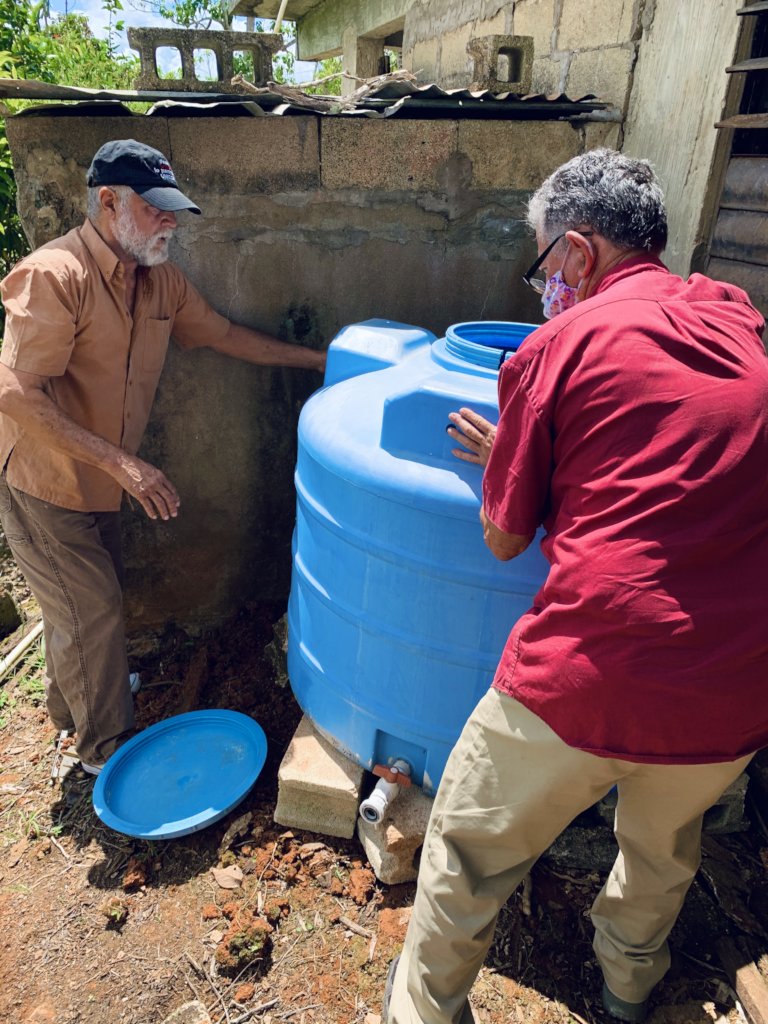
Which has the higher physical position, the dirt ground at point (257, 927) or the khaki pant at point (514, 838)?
the khaki pant at point (514, 838)

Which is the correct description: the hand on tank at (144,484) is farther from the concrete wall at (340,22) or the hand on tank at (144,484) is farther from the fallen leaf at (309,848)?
the concrete wall at (340,22)

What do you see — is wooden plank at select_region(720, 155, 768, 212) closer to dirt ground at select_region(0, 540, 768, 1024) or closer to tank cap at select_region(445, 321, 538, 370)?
tank cap at select_region(445, 321, 538, 370)

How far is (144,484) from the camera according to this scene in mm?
2355

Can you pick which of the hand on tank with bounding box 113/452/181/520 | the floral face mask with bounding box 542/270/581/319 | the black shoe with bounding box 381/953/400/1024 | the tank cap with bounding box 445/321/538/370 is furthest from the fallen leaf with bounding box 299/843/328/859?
the floral face mask with bounding box 542/270/581/319

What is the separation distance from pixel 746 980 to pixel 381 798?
3.66ft

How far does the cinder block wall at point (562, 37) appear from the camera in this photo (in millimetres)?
3057

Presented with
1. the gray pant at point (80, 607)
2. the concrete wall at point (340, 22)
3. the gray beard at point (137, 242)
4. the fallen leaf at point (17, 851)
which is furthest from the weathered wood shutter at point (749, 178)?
the concrete wall at point (340, 22)

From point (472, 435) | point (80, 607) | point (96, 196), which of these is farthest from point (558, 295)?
point (80, 607)

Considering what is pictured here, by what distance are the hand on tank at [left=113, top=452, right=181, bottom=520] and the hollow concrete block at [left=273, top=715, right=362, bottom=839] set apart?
3.02ft

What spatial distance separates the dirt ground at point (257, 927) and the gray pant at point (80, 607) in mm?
263

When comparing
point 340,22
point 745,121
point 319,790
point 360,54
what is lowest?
point 319,790

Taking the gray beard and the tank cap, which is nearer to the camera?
the gray beard

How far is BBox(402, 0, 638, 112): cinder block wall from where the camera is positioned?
3057 mm

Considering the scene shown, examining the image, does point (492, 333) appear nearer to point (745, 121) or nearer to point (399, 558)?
point (399, 558)
